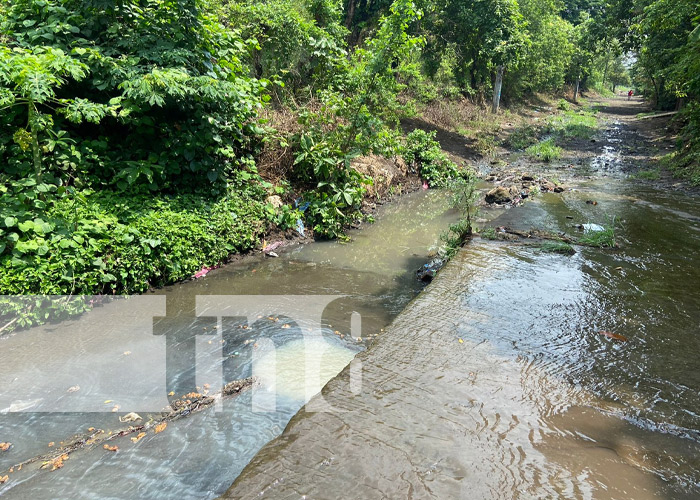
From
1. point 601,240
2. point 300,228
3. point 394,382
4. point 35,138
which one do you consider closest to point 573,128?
point 601,240

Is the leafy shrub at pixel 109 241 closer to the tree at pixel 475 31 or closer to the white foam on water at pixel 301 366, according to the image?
the white foam on water at pixel 301 366

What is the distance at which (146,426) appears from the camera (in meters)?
2.96

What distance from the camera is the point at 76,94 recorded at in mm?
5371

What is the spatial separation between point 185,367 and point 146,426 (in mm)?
763

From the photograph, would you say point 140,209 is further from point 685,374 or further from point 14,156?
point 685,374

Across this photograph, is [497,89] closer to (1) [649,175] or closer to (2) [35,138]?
(1) [649,175]

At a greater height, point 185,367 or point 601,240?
point 601,240

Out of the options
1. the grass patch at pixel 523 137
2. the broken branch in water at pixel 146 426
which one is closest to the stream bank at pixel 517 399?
the broken branch in water at pixel 146 426

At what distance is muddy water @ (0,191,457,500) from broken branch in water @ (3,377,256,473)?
0.06 m

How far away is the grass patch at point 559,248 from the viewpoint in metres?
5.69

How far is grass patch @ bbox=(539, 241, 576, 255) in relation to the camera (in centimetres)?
569

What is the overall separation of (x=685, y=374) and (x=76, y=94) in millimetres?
7070

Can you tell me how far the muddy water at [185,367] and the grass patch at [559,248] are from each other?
6.23ft

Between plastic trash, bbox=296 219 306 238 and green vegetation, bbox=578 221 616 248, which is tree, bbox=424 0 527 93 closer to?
plastic trash, bbox=296 219 306 238
